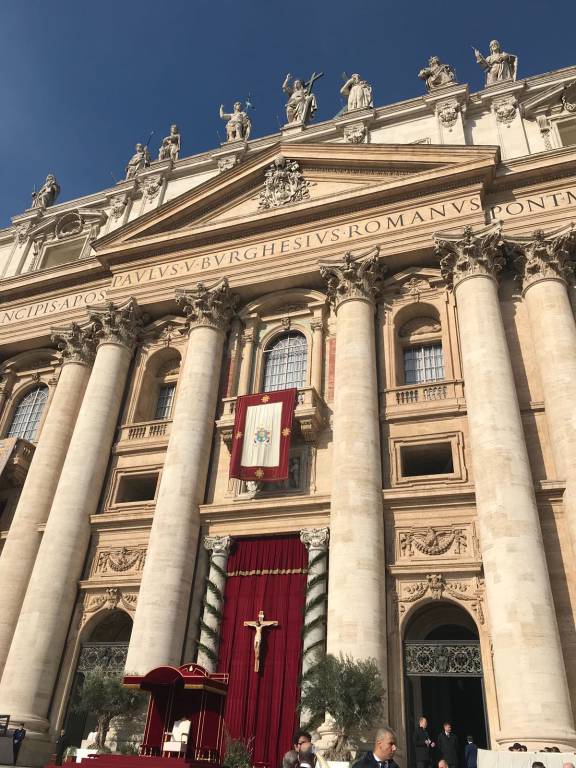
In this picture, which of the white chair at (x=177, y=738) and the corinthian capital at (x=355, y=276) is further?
the corinthian capital at (x=355, y=276)

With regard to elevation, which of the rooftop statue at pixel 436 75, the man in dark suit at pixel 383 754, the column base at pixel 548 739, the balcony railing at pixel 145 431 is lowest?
the man in dark suit at pixel 383 754

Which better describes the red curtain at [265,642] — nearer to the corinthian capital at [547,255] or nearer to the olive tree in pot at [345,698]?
the olive tree in pot at [345,698]

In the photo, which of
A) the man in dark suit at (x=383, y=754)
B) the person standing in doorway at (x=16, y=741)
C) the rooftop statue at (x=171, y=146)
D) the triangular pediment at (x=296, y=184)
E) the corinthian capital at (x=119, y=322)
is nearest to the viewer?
the man in dark suit at (x=383, y=754)

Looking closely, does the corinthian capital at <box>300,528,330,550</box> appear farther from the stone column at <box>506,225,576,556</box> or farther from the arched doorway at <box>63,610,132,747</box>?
the stone column at <box>506,225,576,556</box>

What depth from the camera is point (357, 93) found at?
3045 centimetres

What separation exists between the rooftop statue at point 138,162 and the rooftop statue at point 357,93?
1063 cm

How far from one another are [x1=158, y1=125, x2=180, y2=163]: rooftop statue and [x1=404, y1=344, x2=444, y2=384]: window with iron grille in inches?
679

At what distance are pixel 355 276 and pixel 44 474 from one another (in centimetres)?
1318

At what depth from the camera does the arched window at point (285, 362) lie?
931 inches

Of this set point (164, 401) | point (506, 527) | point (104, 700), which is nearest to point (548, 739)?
point (506, 527)

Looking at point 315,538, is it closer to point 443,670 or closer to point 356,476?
point 356,476

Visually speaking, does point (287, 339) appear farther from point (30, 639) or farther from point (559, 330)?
point (30, 639)

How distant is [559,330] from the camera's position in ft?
63.9

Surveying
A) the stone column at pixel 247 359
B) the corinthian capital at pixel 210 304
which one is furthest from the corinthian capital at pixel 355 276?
the corinthian capital at pixel 210 304
